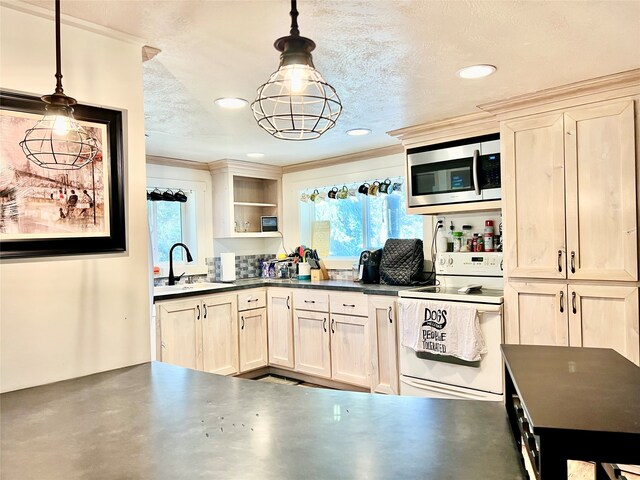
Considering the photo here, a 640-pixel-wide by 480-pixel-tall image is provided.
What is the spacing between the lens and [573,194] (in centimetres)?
256

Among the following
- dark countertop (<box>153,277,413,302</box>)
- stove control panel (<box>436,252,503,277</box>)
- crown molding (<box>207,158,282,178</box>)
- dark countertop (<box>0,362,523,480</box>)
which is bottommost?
dark countertop (<box>0,362,523,480</box>)

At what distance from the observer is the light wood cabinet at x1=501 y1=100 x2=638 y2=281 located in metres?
2.40

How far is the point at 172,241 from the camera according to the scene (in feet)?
14.6

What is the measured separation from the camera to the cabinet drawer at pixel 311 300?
3971 millimetres

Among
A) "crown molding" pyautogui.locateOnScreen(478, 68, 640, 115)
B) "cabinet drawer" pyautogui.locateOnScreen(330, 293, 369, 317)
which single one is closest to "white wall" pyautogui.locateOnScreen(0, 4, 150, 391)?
"crown molding" pyautogui.locateOnScreen(478, 68, 640, 115)

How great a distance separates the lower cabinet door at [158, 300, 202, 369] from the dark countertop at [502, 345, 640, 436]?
9.58 ft

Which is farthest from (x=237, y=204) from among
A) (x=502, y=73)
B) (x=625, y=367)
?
(x=625, y=367)

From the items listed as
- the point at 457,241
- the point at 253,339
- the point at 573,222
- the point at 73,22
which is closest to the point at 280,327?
the point at 253,339

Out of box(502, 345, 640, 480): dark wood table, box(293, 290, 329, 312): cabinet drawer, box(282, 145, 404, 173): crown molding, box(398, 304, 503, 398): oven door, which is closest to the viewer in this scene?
box(502, 345, 640, 480): dark wood table

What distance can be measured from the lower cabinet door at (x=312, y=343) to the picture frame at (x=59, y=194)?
2.54 m

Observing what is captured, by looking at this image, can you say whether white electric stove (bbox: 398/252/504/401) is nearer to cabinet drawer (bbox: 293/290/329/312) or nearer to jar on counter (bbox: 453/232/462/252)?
jar on counter (bbox: 453/232/462/252)

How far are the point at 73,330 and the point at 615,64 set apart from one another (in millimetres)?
2633

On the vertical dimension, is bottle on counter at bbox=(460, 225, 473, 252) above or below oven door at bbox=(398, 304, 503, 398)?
above

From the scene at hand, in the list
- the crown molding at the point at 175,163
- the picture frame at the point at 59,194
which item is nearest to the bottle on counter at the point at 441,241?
the crown molding at the point at 175,163
